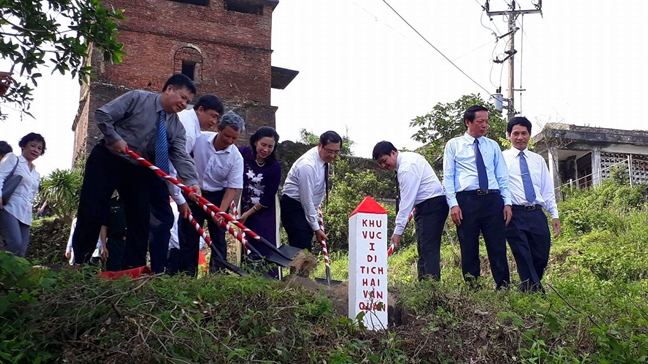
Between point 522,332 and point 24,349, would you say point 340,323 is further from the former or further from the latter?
point 24,349

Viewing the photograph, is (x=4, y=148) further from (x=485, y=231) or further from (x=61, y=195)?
(x=61, y=195)

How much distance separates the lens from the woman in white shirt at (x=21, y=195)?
681 centimetres

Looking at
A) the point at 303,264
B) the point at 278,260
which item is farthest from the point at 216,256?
the point at 303,264

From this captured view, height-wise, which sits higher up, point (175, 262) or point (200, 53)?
point (200, 53)

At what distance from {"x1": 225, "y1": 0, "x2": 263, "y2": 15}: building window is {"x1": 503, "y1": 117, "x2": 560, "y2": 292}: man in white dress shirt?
2165 centimetres

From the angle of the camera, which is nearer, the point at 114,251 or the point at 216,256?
the point at 216,256

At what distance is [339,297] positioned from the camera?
5.31 m

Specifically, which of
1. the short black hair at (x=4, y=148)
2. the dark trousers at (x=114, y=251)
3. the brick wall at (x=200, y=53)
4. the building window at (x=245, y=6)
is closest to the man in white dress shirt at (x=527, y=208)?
the dark trousers at (x=114, y=251)

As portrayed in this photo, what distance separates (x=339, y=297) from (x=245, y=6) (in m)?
23.7

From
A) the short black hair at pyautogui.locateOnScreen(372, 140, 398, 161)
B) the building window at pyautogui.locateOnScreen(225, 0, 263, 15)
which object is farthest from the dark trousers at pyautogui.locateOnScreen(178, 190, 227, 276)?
the building window at pyautogui.locateOnScreen(225, 0, 263, 15)

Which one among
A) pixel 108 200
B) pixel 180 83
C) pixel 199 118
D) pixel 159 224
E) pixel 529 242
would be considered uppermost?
pixel 180 83

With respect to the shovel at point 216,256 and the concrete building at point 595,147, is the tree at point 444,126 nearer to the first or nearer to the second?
the concrete building at point 595,147

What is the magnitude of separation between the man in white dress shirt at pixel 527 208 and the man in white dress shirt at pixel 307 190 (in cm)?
185

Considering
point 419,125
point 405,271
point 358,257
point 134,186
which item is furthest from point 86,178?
point 419,125
